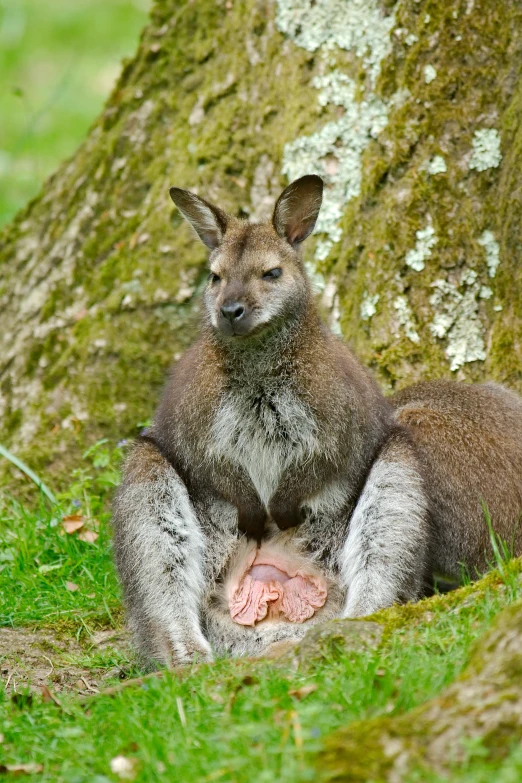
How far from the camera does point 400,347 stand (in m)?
6.05

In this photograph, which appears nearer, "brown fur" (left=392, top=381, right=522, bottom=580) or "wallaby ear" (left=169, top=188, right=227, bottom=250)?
"brown fur" (left=392, top=381, right=522, bottom=580)

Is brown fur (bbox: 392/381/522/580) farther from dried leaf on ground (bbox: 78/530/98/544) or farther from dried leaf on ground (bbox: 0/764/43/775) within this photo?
dried leaf on ground (bbox: 0/764/43/775)

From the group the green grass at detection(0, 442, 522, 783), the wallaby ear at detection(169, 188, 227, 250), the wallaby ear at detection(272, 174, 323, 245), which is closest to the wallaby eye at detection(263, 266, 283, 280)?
the wallaby ear at detection(272, 174, 323, 245)

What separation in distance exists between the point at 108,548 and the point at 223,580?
A: 992mm

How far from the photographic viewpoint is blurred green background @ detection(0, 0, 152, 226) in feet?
38.6

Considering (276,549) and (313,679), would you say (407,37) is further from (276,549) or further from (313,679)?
(313,679)

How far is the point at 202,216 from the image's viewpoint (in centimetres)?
534

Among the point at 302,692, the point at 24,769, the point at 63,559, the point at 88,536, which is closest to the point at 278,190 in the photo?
the point at 88,536

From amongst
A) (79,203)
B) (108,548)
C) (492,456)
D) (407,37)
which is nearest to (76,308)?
(79,203)

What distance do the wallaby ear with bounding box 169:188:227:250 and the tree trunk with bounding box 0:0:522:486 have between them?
1127 millimetres

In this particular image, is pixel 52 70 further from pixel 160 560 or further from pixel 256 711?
pixel 256 711

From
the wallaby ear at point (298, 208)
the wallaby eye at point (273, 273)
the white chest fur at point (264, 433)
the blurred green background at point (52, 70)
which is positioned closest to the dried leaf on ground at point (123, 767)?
the white chest fur at point (264, 433)

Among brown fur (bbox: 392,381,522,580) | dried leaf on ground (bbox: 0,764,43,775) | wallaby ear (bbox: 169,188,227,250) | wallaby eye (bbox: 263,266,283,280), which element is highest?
wallaby ear (bbox: 169,188,227,250)

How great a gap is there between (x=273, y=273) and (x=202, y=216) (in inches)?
22.0
